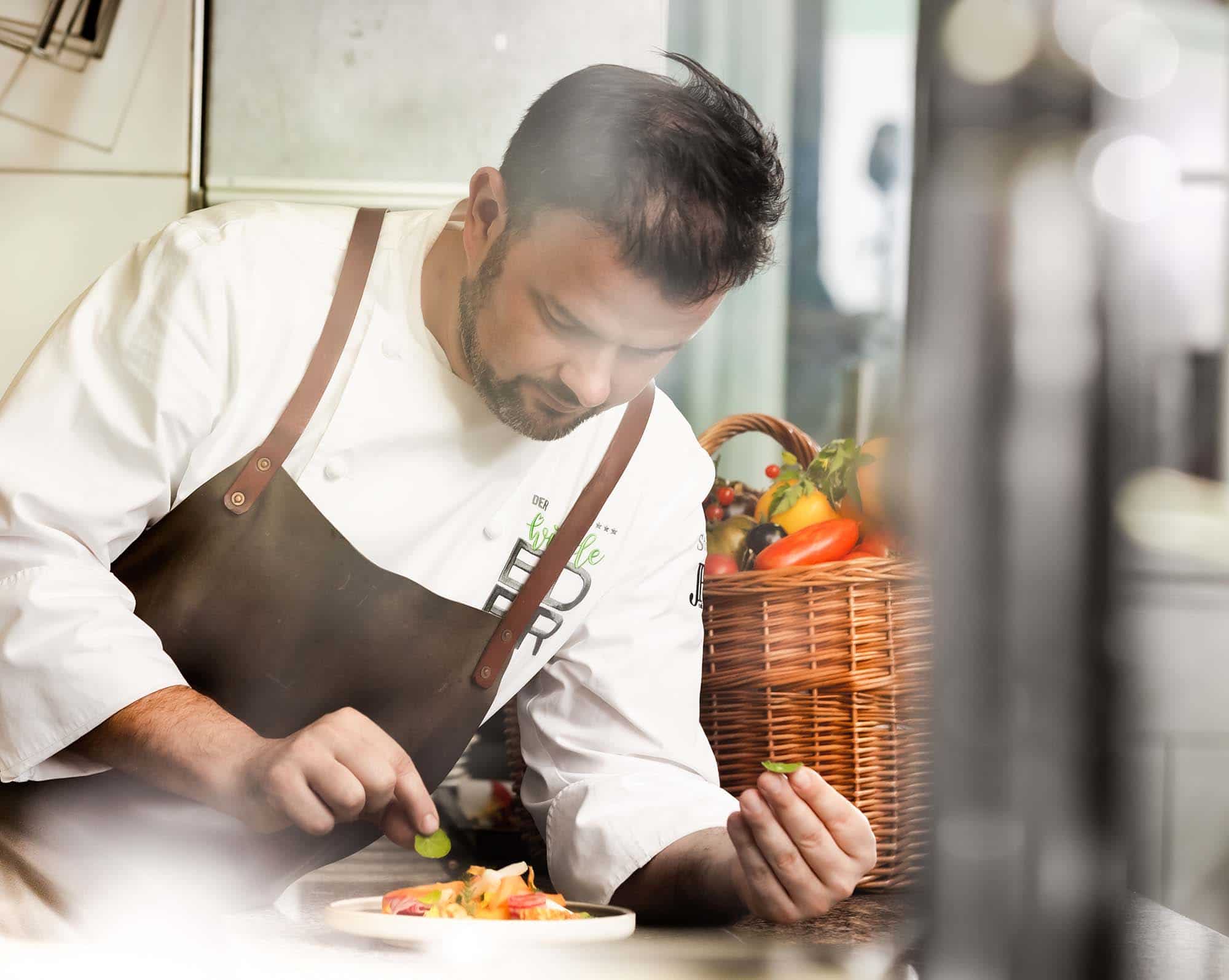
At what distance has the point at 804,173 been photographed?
18.4 inches

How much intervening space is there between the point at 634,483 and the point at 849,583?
13 cm

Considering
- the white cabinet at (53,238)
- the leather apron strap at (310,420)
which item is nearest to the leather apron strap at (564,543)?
the leather apron strap at (310,420)

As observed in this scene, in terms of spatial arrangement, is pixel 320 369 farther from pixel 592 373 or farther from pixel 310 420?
pixel 592 373

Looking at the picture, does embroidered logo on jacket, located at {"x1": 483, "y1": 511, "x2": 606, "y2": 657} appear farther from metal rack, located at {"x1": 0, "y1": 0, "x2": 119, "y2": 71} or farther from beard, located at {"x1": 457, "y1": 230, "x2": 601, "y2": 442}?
metal rack, located at {"x1": 0, "y1": 0, "x2": 119, "y2": 71}

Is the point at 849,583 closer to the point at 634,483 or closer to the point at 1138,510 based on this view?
the point at 634,483

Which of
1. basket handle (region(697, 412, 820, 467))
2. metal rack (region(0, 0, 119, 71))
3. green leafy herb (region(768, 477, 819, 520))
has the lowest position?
green leafy herb (region(768, 477, 819, 520))

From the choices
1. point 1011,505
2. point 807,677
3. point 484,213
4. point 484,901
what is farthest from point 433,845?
point 1011,505

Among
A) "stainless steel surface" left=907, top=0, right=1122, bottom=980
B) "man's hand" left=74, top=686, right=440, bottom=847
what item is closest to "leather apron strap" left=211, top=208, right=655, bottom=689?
"man's hand" left=74, top=686, right=440, bottom=847

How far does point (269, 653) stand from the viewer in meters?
0.49

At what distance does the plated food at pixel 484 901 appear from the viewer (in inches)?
14.8

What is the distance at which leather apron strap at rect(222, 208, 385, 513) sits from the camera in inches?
19.1

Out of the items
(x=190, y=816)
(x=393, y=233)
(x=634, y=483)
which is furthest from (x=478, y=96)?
(x=190, y=816)

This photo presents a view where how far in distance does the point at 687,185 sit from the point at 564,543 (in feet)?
0.60

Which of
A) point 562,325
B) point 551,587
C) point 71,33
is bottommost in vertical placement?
point 551,587
